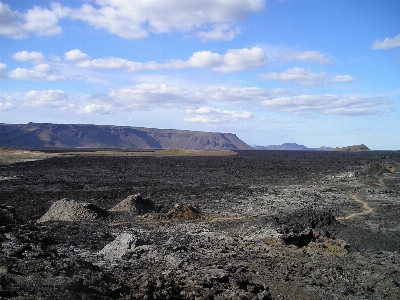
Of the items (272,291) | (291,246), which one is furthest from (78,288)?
(291,246)

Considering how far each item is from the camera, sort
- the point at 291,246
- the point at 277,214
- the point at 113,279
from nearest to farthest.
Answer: the point at 113,279 → the point at 291,246 → the point at 277,214

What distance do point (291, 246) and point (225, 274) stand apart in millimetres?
3426

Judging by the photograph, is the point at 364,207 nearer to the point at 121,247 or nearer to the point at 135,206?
the point at 135,206

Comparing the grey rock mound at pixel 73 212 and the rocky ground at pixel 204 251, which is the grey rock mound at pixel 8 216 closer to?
the rocky ground at pixel 204 251

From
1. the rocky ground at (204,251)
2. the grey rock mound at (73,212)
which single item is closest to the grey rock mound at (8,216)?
the rocky ground at (204,251)

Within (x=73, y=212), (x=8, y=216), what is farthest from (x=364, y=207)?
(x=8, y=216)

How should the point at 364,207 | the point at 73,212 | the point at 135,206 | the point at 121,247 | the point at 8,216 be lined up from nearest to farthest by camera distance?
the point at 121,247 < the point at 8,216 < the point at 73,212 < the point at 135,206 < the point at 364,207

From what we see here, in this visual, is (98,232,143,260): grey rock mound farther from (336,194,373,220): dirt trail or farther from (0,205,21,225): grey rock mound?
(336,194,373,220): dirt trail

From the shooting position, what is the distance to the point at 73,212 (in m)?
14.1

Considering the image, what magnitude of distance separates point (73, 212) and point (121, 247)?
544 cm

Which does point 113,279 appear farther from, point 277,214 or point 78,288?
point 277,214

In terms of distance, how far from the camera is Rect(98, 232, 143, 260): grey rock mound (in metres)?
9.21

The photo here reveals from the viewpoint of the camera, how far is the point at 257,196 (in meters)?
22.2

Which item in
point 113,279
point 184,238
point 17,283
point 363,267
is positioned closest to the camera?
point 17,283
